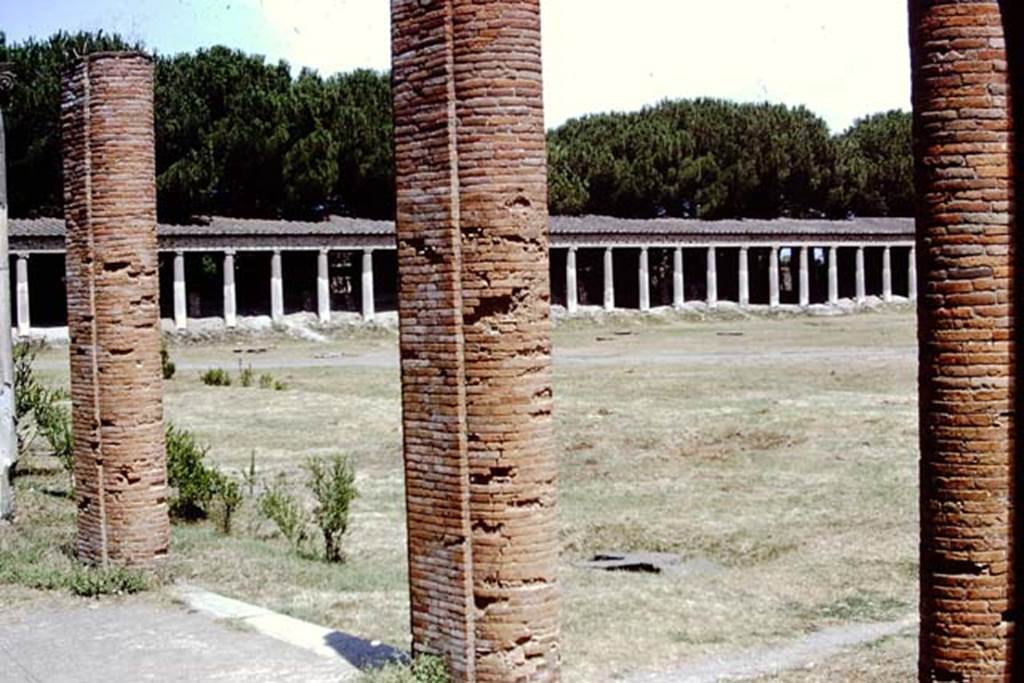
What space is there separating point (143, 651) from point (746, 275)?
51.4m

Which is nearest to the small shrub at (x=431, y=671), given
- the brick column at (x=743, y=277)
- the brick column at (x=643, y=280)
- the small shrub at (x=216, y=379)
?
the small shrub at (x=216, y=379)

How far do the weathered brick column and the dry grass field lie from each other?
3445 millimetres

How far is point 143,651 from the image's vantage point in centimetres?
945

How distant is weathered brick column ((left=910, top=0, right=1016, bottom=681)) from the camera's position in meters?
6.09

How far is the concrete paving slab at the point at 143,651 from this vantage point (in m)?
8.75

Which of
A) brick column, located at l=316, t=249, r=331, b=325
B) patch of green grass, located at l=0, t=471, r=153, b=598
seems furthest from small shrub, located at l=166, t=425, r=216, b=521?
brick column, located at l=316, t=249, r=331, b=325

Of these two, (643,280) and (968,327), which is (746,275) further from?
(968,327)

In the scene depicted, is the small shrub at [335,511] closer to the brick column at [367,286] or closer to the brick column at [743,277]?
the brick column at [367,286]

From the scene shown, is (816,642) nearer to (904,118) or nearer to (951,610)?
(951,610)

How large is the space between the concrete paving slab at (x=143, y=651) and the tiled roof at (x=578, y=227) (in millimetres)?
31310

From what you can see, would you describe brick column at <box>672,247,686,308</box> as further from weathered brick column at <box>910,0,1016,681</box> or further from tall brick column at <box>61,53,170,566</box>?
weathered brick column at <box>910,0,1016,681</box>

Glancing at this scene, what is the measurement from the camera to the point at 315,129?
4831 centimetres

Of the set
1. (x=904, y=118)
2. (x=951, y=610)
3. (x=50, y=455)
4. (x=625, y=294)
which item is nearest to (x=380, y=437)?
(x=50, y=455)

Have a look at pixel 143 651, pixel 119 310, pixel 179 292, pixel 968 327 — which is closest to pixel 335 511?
pixel 119 310
